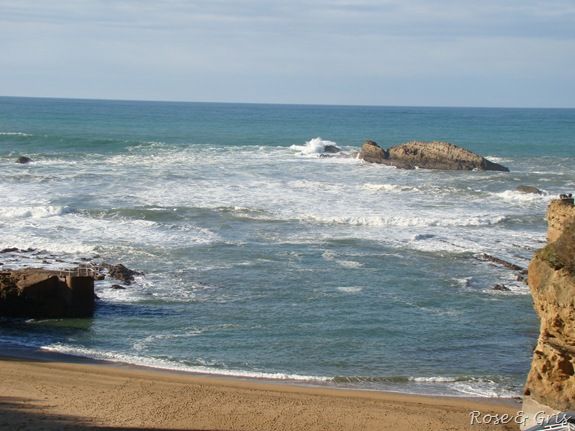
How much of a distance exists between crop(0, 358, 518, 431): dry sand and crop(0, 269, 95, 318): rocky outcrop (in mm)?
3859

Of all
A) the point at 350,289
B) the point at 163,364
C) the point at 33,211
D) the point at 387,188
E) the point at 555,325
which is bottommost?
the point at 163,364

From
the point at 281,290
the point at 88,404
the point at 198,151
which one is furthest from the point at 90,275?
the point at 198,151

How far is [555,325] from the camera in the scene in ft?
47.2

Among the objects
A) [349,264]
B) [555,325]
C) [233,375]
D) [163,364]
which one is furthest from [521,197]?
[555,325]

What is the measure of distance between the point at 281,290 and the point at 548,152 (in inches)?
2101

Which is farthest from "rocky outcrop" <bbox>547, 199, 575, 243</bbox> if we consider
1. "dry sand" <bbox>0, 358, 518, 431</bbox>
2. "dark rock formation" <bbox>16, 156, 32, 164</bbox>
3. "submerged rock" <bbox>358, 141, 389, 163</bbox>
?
"dark rock formation" <bbox>16, 156, 32, 164</bbox>

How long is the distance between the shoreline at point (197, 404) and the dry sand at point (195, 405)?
0.02 m

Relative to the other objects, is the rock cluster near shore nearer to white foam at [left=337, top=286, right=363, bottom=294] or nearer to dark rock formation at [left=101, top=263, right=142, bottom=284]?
dark rock formation at [left=101, top=263, right=142, bottom=284]

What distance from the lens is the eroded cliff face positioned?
46.3 feet

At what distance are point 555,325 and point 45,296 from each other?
1380 centimetres

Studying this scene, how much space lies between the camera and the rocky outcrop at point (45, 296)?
2348cm

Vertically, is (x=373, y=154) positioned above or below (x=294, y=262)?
above

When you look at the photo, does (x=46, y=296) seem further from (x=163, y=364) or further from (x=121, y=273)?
(x=163, y=364)

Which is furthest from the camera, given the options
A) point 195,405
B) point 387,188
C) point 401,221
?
point 387,188
